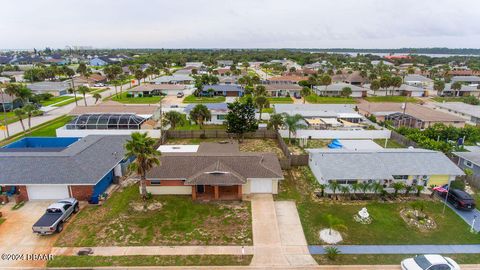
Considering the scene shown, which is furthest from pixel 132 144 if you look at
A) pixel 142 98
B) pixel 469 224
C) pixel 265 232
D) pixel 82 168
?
pixel 142 98

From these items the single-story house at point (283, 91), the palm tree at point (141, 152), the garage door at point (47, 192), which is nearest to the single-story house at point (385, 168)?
the palm tree at point (141, 152)

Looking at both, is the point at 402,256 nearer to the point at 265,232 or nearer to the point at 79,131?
the point at 265,232

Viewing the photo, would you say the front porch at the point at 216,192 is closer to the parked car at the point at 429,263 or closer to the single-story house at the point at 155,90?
the parked car at the point at 429,263

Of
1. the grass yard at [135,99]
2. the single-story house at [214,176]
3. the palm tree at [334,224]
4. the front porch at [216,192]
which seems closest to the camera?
the palm tree at [334,224]

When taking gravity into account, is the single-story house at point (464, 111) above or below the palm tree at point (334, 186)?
above

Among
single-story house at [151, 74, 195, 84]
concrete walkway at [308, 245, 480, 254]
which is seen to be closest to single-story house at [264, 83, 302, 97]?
single-story house at [151, 74, 195, 84]

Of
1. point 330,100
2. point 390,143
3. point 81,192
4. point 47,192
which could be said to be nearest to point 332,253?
point 81,192
